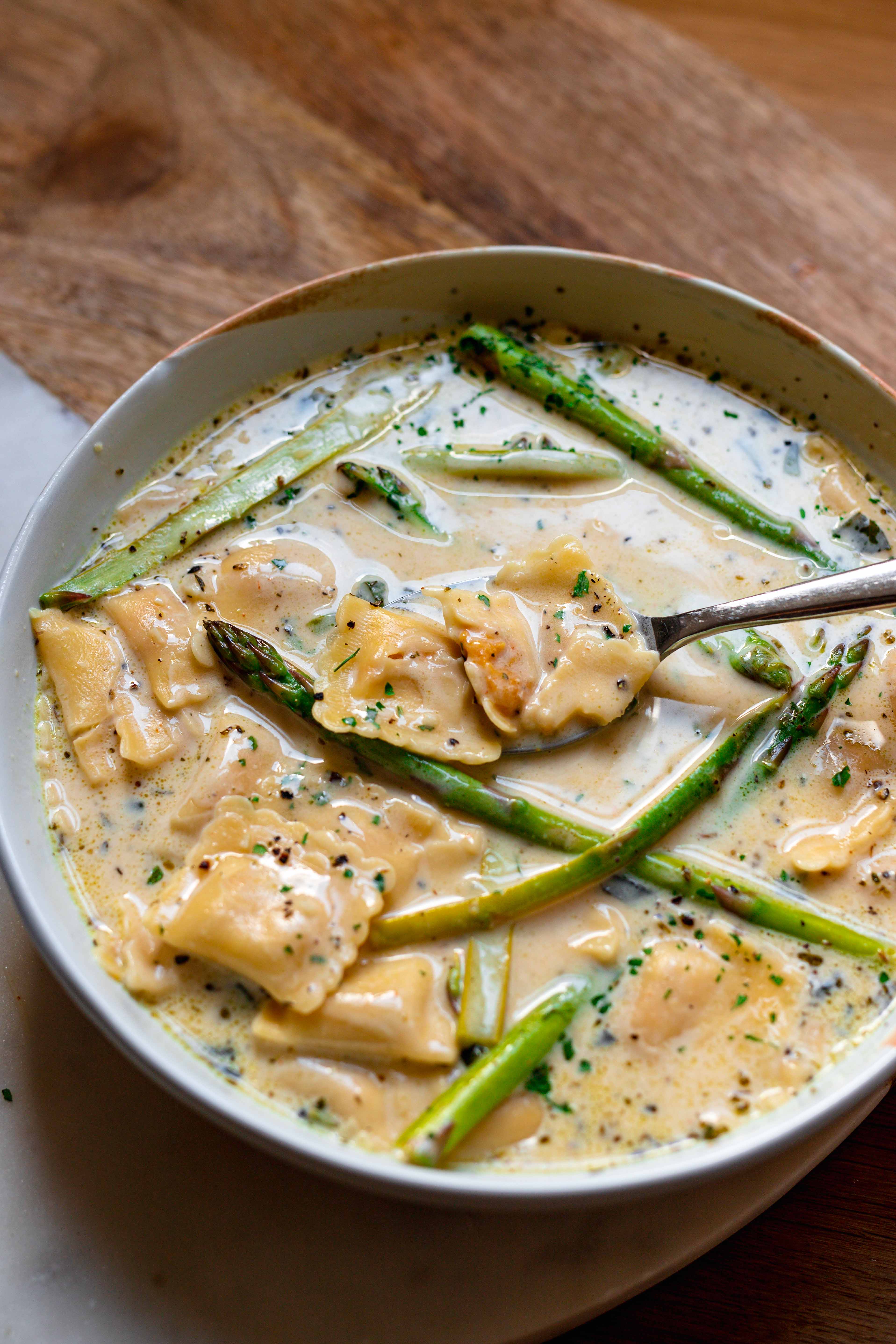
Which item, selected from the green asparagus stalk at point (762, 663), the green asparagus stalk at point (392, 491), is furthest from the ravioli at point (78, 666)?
the green asparagus stalk at point (762, 663)

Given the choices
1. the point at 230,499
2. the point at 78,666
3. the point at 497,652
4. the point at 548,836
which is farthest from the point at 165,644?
the point at 548,836

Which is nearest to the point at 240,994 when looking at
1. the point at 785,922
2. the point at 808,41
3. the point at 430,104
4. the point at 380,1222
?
the point at 380,1222

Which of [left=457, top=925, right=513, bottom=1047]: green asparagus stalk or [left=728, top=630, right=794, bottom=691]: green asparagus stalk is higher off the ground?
[left=728, top=630, right=794, bottom=691]: green asparagus stalk

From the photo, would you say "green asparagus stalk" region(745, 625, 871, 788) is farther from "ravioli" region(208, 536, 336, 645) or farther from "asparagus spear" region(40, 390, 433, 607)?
"asparagus spear" region(40, 390, 433, 607)

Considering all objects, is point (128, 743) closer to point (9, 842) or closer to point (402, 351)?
point (9, 842)

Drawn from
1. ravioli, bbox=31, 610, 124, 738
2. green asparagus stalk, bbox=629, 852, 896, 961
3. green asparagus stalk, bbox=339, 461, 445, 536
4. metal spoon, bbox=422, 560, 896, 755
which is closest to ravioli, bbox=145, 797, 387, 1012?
ravioli, bbox=31, 610, 124, 738

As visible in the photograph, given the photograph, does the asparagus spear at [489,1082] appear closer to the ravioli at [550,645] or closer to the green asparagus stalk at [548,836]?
the green asparagus stalk at [548,836]

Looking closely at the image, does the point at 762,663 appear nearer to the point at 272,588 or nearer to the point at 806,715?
the point at 806,715
